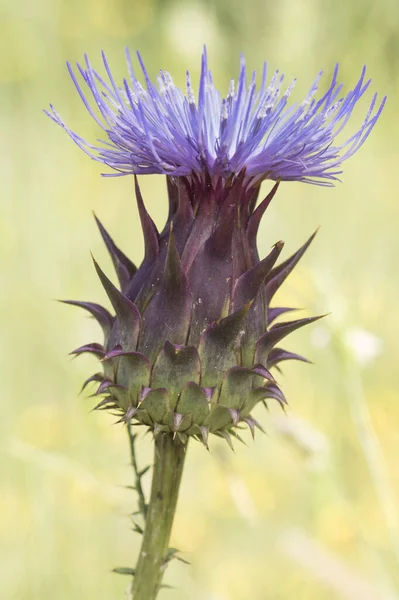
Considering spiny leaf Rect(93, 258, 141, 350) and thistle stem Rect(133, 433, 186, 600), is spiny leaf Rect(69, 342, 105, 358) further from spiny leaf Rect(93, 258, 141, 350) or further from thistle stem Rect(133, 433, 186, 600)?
thistle stem Rect(133, 433, 186, 600)

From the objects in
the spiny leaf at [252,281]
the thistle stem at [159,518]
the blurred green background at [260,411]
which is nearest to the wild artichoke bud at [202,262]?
the spiny leaf at [252,281]

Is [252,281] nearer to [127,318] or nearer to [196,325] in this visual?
[196,325]

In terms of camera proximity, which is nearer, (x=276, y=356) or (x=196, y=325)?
(x=196, y=325)

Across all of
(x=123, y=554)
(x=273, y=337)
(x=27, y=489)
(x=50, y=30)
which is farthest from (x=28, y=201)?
(x=273, y=337)

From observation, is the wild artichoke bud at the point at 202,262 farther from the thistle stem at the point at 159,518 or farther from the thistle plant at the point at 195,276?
the thistle stem at the point at 159,518

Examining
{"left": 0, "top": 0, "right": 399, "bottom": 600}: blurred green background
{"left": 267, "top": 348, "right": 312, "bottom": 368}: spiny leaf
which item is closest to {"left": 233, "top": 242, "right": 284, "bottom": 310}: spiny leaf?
{"left": 267, "top": 348, "right": 312, "bottom": 368}: spiny leaf

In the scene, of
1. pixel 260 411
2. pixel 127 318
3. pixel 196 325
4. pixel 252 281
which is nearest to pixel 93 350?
pixel 127 318

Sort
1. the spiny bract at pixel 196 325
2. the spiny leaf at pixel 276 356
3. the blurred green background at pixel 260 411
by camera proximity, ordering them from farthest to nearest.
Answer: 1. the blurred green background at pixel 260 411
2. the spiny leaf at pixel 276 356
3. the spiny bract at pixel 196 325

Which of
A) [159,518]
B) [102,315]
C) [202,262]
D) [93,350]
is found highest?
[202,262]
